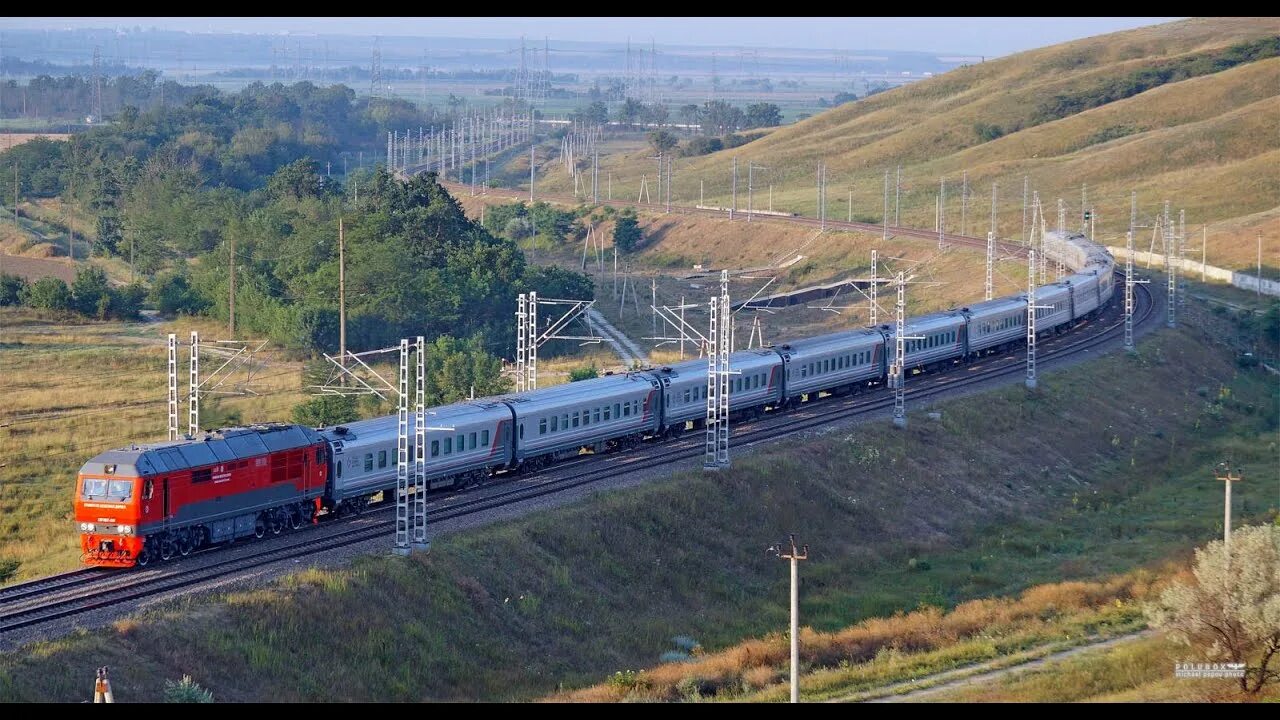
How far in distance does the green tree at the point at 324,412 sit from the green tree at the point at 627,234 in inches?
3197

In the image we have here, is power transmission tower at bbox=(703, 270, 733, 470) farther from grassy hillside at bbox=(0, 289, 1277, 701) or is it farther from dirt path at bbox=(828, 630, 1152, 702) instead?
dirt path at bbox=(828, 630, 1152, 702)

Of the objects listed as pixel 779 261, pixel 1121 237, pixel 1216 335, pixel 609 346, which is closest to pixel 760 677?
pixel 609 346

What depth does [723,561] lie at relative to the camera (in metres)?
47.3

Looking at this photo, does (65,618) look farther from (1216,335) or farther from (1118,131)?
(1118,131)

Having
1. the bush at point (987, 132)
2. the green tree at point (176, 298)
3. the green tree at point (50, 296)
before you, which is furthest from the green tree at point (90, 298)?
the bush at point (987, 132)

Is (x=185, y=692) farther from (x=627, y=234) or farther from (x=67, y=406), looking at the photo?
(x=627, y=234)

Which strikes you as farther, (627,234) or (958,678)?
(627,234)

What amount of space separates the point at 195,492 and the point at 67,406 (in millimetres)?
34360

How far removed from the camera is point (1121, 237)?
13750 centimetres

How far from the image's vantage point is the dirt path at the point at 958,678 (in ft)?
113

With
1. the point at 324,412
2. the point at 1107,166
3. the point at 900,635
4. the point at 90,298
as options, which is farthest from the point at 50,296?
the point at 1107,166

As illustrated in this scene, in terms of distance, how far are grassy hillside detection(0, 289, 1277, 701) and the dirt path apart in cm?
599

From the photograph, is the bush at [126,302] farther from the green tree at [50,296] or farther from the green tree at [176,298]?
the green tree at [50,296]

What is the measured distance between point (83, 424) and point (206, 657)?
119 feet
